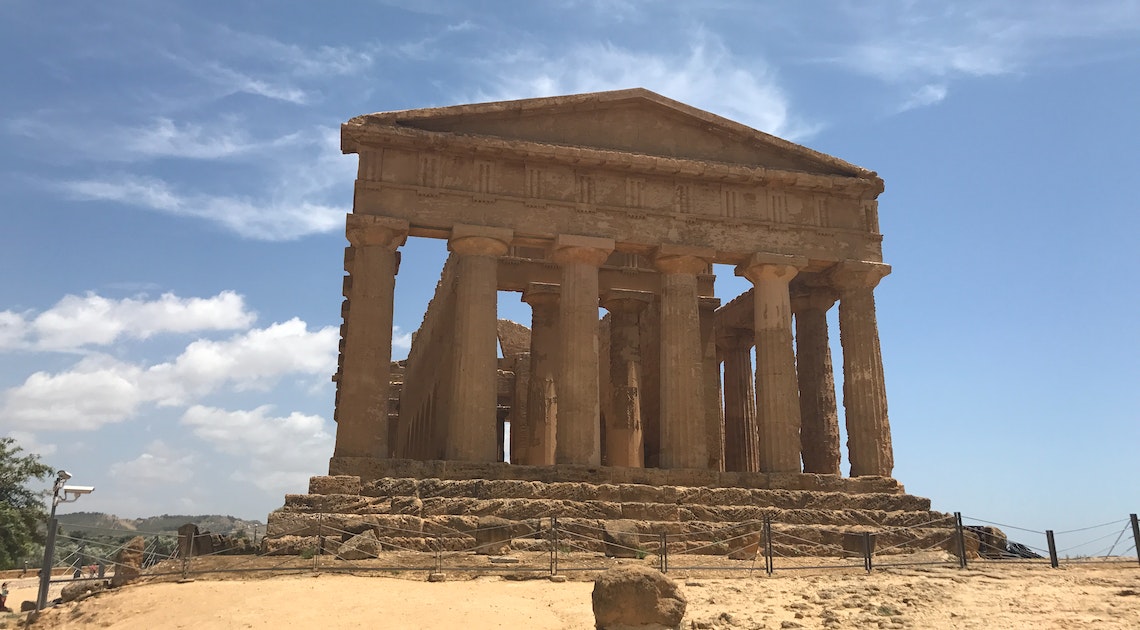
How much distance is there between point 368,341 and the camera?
18.8 metres

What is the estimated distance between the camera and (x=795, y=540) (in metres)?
17.1

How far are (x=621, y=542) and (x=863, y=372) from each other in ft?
29.1

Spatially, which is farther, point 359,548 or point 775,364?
point 775,364

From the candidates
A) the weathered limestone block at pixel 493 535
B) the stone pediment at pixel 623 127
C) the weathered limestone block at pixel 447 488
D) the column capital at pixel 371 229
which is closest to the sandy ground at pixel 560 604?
the weathered limestone block at pixel 493 535

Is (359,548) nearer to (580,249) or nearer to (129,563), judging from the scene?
(129,563)

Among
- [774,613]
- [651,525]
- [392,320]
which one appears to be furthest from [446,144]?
[774,613]

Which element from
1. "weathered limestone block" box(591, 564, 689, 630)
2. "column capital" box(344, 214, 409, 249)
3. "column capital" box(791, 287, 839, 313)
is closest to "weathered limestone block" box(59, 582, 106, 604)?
"weathered limestone block" box(591, 564, 689, 630)

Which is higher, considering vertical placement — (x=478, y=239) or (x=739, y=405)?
(x=478, y=239)

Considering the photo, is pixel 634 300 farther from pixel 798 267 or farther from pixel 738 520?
pixel 738 520

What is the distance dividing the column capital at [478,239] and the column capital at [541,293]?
15.8 ft

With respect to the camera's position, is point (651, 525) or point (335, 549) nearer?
point (335, 549)

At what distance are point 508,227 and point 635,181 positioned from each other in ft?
10.9

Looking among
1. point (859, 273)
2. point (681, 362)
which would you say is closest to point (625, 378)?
point (681, 362)

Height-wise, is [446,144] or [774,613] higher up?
[446,144]
